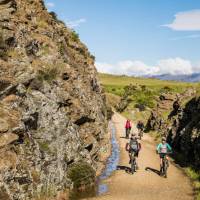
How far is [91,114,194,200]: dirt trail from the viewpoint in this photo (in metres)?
24.7

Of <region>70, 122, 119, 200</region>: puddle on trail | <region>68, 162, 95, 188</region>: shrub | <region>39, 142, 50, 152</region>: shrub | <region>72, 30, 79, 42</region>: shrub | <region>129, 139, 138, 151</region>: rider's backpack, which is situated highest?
<region>72, 30, 79, 42</region>: shrub

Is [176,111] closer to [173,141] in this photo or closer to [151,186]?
[173,141]

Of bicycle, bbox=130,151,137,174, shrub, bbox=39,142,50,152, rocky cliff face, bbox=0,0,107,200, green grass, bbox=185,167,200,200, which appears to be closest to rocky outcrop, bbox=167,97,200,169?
green grass, bbox=185,167,200,200

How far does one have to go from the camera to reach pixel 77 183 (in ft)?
87.1

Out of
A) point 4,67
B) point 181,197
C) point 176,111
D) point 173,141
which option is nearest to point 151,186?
point 181,197

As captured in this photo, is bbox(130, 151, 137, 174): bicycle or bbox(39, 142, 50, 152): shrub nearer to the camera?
bbox(39, 142, 50, 152): shrub

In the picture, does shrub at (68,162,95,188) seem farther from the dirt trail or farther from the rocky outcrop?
the rocky outcrop

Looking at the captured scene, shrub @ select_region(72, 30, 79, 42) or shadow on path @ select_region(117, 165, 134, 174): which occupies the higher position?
shrub @ select_region(72, 30, 79, 42)

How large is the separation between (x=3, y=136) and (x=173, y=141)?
88.7 ft

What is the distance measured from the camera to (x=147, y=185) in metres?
27.4

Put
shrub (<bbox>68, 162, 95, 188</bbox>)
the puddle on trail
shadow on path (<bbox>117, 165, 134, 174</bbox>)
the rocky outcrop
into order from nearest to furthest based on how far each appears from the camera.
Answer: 1. the puddle on trail
2. shrub (<bbox>68, 162, 95, 188</bbox>)
3. shadow on path (<bbox>117, 165, 134, 174</bbox>)
4. the rocky outcrop

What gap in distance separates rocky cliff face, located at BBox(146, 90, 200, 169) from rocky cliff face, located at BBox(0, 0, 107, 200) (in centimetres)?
844

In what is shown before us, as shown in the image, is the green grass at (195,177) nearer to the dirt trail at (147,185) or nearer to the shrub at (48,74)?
the dirt trail at (147,185)

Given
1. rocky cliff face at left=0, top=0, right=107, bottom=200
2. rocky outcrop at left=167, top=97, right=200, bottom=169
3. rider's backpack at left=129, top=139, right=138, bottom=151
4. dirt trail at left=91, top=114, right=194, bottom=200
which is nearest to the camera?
rocky cliff face at left=0, top=0, right=107, bottom=200
